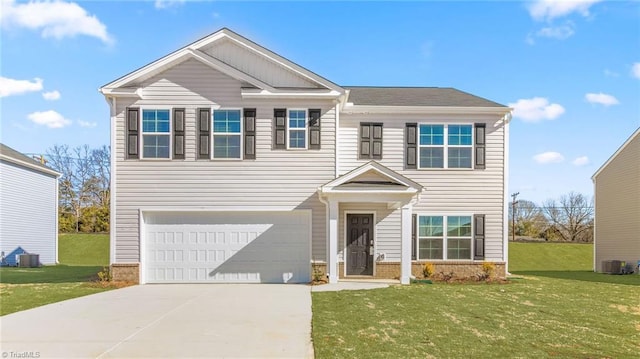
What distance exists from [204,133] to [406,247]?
6.95 meters

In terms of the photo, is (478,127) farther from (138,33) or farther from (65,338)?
(65,338)

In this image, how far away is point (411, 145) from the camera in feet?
54.3

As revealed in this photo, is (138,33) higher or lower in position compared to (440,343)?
higher

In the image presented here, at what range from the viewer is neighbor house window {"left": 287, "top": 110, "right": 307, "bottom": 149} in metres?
15.4

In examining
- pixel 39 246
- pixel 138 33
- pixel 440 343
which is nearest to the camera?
pixel 440 343

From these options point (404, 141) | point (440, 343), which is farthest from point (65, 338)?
point (404, 141)

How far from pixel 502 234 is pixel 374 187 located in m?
5.19

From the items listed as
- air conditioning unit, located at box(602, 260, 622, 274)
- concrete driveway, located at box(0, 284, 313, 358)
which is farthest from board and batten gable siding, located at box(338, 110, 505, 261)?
air conditioning unit, located at box(602, 260, 622, 274)

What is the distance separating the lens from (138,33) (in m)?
13.5

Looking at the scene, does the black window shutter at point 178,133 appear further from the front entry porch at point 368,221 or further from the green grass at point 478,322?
the green grass at point 478,322

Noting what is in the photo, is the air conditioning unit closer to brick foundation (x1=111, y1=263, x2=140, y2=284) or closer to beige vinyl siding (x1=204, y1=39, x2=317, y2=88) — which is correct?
beige vinyl siding (x1=204, y1=39, x2=317, y2=88)

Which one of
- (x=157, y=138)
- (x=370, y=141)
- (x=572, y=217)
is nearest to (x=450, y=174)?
(x=370, y=141)

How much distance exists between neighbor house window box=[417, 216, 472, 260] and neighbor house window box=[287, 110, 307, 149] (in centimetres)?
468

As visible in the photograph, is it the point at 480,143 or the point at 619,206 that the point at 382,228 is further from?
the point at 619,206
